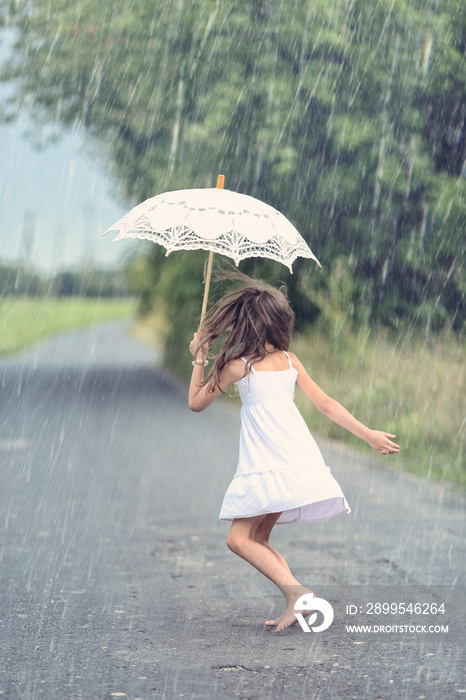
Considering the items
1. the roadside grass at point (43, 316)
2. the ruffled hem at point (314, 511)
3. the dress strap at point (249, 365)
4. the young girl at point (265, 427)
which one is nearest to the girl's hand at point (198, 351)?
the young girl at point (265, 427)

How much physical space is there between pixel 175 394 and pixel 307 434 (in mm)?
14492

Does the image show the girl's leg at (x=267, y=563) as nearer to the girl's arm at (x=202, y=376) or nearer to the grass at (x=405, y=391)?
the girl's arm at (x=202, y=376)

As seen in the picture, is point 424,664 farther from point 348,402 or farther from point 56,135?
point 56,135

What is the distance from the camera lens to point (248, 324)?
4.35 metres

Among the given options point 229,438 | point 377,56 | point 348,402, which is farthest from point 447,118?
point 229,438

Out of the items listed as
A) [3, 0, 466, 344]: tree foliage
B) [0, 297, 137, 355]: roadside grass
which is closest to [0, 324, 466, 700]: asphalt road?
[3, 0, 466, 344]: tree foliage

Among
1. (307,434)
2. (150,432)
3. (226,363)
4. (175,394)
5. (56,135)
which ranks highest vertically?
(226,363)

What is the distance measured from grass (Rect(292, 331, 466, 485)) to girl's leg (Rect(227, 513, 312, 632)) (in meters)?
4.83

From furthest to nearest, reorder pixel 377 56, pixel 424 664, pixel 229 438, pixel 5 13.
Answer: pixel 5 13 < pixel 377 56 < pixel 229 438 < pixel 424 664

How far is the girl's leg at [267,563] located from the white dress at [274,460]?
4.7 inches

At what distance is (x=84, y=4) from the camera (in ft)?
54.1

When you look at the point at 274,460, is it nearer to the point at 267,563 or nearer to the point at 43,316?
the point at 267,563

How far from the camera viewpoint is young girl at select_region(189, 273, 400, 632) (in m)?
4.25

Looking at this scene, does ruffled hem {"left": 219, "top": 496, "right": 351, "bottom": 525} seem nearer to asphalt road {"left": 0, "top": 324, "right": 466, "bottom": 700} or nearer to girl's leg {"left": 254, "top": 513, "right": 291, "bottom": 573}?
girl's leg {"left": 254, "top": 513, "right": 291, "bottom": 573}
